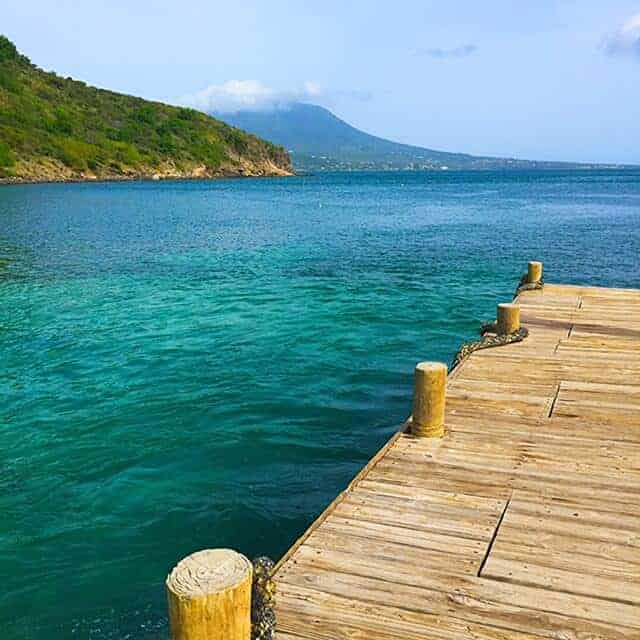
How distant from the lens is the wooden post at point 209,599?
3.50m

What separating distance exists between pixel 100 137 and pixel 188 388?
123148 millimetres

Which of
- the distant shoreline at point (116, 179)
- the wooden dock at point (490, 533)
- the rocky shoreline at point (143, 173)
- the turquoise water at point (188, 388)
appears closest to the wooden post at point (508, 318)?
the turquoise water at point (188, 388)

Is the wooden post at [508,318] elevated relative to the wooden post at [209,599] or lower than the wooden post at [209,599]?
lower

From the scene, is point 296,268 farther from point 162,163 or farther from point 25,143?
point 162,163

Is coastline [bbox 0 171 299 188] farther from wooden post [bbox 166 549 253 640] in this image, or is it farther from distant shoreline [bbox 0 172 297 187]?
wooden post [bbox 166 549 253 640]

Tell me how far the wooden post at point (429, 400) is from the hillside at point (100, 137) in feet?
315

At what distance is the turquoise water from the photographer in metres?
7.73

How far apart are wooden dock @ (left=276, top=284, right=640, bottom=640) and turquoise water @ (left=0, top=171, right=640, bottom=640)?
2.12 metres

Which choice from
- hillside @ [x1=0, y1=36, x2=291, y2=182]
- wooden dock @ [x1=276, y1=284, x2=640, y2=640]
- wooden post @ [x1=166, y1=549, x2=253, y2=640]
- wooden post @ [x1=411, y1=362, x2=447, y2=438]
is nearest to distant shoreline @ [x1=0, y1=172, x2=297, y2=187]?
hillside @ [x1=0, y1=36, x2=291, y2=182]

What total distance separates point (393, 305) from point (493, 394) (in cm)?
1096

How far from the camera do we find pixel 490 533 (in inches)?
231

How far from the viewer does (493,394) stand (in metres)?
9.55

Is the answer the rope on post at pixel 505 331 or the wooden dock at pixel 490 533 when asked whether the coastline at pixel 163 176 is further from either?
the wooden dock at pixel 490 533

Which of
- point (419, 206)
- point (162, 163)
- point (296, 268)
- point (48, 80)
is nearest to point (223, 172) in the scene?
point (162, 163)
